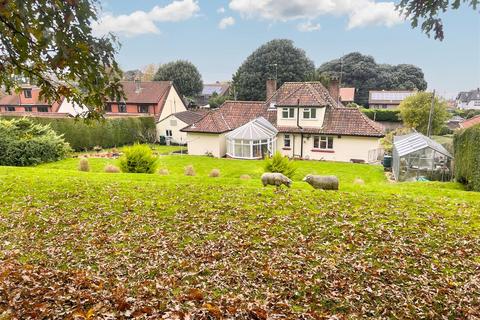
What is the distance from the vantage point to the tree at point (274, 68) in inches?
1836

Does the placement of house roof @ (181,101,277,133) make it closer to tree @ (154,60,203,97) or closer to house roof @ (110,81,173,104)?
house roof @ (110,81,173,104)

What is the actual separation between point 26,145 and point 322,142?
20.3m

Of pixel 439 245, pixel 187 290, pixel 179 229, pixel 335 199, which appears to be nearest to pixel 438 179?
pixel 335 199

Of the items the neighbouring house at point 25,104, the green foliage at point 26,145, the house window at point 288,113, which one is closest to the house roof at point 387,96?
the house window at point 288,113

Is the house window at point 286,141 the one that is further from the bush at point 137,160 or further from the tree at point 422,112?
the tree at point 422,112

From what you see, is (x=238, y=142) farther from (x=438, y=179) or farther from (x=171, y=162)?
(x=438, y=179)

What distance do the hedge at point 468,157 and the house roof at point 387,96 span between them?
156 ft


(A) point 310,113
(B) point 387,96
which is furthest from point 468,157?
(B) point 387,96

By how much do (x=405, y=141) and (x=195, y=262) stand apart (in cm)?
1818

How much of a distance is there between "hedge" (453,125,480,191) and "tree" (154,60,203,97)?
4103cm

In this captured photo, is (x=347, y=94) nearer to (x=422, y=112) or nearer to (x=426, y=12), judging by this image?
(x=422, y=112)

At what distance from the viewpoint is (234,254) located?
19.4ft

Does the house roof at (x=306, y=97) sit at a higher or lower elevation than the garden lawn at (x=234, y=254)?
higher

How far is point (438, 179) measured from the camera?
17719 mm
